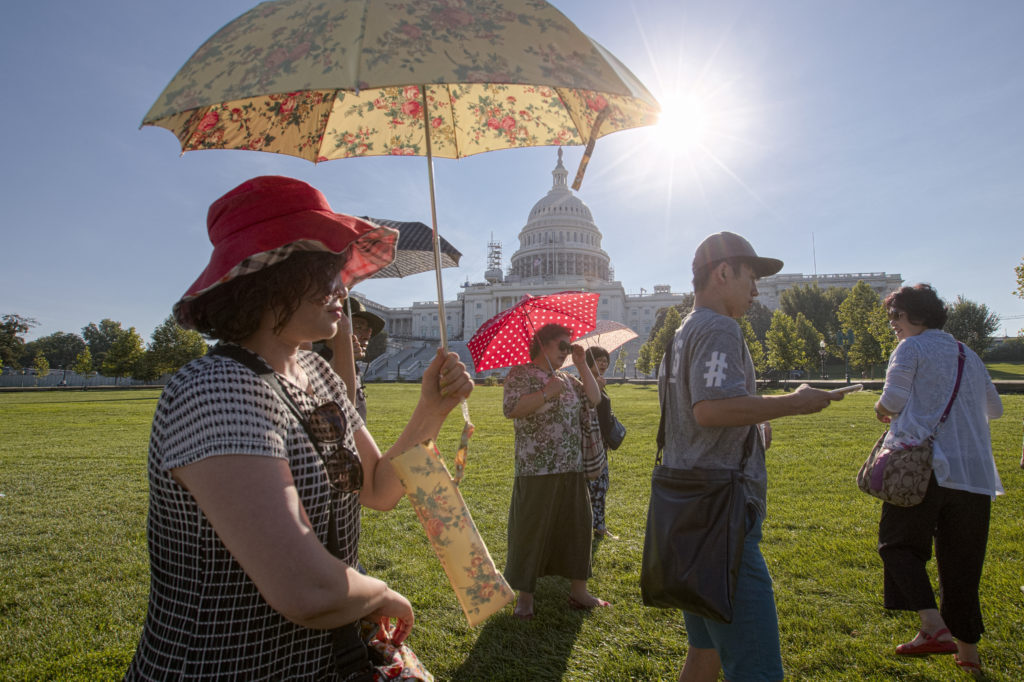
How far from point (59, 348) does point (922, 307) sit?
103959mm

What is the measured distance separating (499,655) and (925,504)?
254cm

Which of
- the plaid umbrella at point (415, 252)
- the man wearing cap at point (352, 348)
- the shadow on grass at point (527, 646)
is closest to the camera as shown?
the man wearing cap at point (352, 348)

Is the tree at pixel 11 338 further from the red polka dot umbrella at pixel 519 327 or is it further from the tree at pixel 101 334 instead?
the red polka dot umbrella at pixel 519 327

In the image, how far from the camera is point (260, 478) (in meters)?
1.15

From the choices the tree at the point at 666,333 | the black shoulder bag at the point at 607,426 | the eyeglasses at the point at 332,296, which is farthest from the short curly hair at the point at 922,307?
the tree at the point at 666,333

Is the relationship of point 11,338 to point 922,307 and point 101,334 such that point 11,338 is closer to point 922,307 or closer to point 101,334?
point 101,334

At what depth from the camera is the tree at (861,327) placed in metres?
34.0

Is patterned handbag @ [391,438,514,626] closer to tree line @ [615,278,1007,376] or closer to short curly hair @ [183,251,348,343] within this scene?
short curly hair @ [183,251,348,343]

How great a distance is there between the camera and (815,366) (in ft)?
141

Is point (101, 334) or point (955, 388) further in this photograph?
point (101, 334)

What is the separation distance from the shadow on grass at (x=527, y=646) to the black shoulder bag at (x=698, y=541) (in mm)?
1285

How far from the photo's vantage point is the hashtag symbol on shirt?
2242 millimetres

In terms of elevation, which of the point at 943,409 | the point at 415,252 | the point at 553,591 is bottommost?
the point at 553,591

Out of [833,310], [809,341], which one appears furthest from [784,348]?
[833,310]
